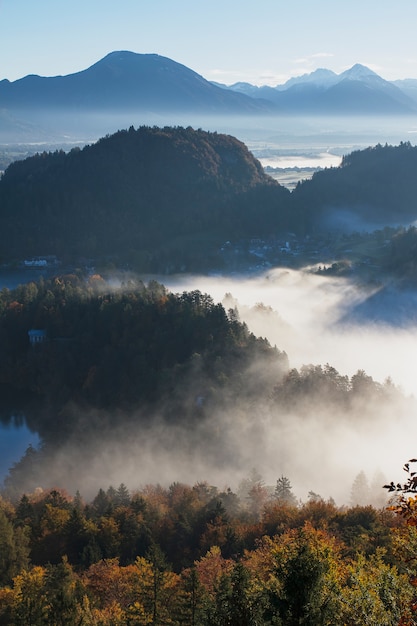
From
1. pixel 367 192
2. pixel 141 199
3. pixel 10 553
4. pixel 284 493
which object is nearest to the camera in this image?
pixel 10 553

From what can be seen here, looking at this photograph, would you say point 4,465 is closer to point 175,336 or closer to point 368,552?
point 175,336

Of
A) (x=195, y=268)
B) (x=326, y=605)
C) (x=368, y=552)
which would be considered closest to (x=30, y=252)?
(x=195, y=268)

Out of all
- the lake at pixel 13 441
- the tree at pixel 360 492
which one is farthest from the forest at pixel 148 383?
the tree at pixel 360 492

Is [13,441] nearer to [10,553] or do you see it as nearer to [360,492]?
[10,553]

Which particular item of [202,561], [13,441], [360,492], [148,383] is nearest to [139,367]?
[148,383]

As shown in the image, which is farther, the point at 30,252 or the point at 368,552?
the point at 30,252

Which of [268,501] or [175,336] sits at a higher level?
[175,336]
